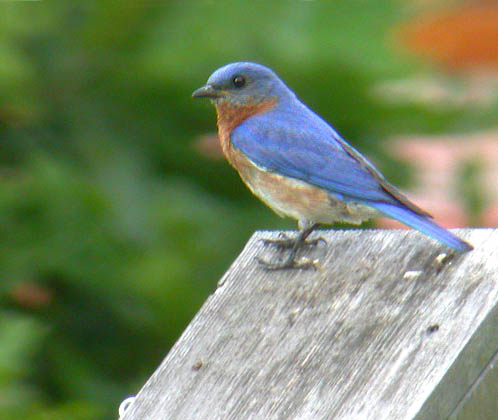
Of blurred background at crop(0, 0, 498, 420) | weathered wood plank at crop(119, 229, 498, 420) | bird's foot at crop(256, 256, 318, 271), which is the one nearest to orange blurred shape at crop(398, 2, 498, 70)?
blurred background at crop(0, 0, 498, 420)

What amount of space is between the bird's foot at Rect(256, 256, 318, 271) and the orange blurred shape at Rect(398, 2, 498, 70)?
3.66 m

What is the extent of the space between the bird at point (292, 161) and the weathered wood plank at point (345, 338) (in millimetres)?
139

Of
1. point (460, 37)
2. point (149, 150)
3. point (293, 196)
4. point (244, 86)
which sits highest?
point (244, 86)

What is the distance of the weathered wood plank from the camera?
299 cm

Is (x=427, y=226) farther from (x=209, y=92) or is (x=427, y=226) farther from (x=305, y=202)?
(x=209, y=92)

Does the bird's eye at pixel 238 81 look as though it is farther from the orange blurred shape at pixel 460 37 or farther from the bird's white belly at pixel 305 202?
the orange blurred shape at pixel 460 37

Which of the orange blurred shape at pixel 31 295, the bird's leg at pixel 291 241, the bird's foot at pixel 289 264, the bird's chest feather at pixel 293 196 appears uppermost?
the bird's foot at pixel 289 264

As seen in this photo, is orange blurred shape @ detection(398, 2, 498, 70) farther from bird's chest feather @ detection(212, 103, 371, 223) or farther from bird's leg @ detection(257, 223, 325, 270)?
bird's leg @ detection(257, 223, 325, 270)

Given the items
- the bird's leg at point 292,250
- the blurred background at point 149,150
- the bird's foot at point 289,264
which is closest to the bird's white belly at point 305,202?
the bird's leg at point 292,250

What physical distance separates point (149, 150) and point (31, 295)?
1.00m

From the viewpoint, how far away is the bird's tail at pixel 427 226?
3.35 meters

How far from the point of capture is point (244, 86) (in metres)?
5.16

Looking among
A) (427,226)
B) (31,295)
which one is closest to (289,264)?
(427,226)

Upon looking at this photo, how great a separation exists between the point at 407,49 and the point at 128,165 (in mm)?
1599
